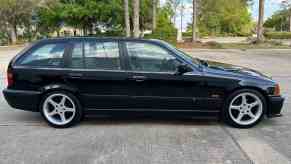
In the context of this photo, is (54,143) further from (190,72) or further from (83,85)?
(190,72)

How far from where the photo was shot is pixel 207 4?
49.4 m

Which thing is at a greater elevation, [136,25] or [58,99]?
[136,25]

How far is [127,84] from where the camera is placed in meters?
4.79

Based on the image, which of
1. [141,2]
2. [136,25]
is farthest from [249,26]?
[136,25]

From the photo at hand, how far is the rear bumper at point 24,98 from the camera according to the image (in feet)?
16.1

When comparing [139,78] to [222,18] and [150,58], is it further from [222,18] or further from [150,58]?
[222,18]

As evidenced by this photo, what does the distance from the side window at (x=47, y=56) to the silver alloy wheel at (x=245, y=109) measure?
9.63 feet

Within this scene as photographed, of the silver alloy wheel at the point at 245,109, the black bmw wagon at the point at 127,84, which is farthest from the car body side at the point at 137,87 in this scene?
the silver alloy wheel at the point at 245,109

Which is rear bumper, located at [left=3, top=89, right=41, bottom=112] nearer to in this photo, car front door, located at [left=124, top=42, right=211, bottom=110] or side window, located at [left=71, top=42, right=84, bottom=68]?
side window, located at [left=71, top=42, right=84, bottom=68]

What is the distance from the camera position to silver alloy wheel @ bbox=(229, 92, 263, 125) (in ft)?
15.7

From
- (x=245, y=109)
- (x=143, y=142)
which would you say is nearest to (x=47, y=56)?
(x=143, y=142)

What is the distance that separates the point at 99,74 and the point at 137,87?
65 centimetres

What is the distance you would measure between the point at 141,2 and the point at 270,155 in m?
31.6

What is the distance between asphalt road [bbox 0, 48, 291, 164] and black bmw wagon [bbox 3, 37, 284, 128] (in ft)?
0.86
